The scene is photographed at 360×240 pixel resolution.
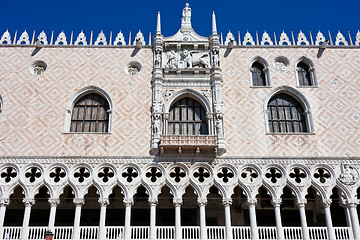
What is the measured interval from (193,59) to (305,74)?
499cm

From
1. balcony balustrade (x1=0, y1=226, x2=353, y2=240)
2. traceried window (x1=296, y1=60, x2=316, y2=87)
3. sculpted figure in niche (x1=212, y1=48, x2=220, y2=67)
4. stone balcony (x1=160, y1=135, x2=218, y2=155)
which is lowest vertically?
balcony balustrade (x1=0, y1=226, x2=353, y2=240)

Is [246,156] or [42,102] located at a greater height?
[42,102]

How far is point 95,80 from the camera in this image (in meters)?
17.5

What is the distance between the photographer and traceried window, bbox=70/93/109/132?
16.8 meters

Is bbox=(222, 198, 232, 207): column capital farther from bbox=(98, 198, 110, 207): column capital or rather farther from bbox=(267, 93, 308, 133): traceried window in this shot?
bbox=(98, 198, 110, 207): column capital

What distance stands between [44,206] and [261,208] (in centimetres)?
903

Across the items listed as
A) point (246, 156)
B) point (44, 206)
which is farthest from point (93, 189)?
point (246, 156)

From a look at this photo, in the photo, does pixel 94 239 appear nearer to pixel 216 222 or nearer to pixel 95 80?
pixel 216 222

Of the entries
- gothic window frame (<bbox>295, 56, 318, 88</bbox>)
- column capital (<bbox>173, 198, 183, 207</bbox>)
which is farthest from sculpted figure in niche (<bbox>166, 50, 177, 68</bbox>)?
column capital (<bbox>173, 198, 183, 207</bbox>)

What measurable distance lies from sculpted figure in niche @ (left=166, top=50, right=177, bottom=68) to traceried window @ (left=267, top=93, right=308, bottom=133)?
14.6 feet

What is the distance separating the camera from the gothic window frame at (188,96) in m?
16.5

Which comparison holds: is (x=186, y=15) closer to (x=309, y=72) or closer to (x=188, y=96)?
(x=188, y=96)

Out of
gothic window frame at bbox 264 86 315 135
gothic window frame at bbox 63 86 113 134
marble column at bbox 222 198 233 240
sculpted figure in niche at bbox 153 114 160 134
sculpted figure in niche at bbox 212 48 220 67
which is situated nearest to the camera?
marble column at bbox 222 198 233 240

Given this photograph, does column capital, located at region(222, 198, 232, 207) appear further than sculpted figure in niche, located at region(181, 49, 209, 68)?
No
